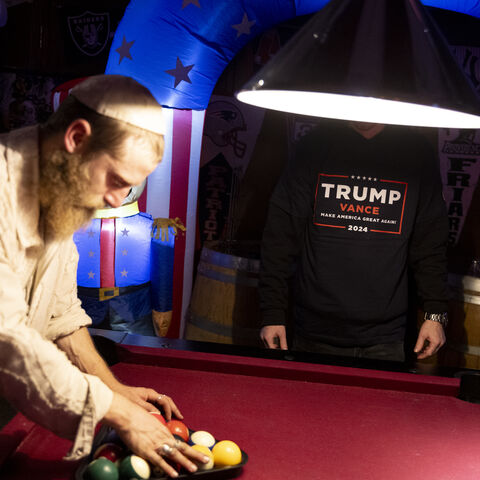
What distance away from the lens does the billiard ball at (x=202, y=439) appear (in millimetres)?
1420

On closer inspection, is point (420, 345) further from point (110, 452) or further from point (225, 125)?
point (225, 125)

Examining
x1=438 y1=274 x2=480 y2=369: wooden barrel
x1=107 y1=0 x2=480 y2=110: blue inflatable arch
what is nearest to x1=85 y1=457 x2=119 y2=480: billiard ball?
x1=438 y1=274 x2=480 y2=369: wooden barrel

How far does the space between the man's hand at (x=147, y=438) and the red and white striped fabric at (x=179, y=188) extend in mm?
2276

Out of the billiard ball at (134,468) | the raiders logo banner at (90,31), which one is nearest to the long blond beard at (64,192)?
the billiard ball at (134,468)

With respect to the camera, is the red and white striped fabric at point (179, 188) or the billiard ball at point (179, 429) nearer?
the billiard ball at point (179, 429)

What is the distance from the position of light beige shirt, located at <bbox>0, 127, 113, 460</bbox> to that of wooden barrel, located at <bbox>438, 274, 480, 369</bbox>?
88.4 inches

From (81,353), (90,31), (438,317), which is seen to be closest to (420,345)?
(438,317)

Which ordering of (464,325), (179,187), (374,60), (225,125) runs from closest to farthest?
(374,60) → (464,325) → (179,187) → (225,125)

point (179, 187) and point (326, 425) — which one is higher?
point (179, 187)

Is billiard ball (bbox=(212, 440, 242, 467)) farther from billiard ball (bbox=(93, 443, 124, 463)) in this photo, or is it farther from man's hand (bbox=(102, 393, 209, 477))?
billiard ball (bbox=(93, 443, 124, 463))

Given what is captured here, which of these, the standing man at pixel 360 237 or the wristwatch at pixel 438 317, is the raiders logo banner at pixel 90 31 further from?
the wristwatch at pixel 438 317

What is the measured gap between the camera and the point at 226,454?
1353mm

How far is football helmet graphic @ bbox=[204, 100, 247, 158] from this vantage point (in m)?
4.15

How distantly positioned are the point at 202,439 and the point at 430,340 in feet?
4.86
